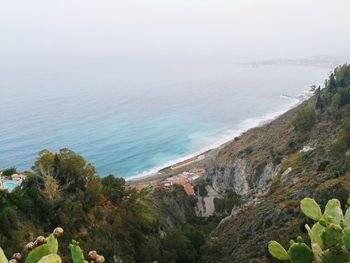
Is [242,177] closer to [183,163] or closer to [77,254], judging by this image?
[183,163]

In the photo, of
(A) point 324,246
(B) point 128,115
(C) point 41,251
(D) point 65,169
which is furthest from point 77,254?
(B) point 128,115

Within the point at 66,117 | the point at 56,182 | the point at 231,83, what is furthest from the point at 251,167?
the point at 231,83

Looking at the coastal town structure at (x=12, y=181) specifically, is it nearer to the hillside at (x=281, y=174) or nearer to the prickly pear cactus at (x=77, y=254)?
the hillside at (x=281, y=174)

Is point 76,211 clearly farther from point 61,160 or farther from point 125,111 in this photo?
point 125,111

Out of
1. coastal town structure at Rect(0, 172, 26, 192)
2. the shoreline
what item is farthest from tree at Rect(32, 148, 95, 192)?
the shoreline

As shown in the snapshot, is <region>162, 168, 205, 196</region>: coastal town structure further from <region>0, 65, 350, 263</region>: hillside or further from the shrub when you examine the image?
<region>0, 65, 350, 263</region>: hillside

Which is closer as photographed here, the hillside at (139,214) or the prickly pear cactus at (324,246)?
the prickly pear cactus at (324,246)

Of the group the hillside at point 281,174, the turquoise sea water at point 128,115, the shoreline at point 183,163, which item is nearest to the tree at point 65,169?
the hillside at point 281,174
